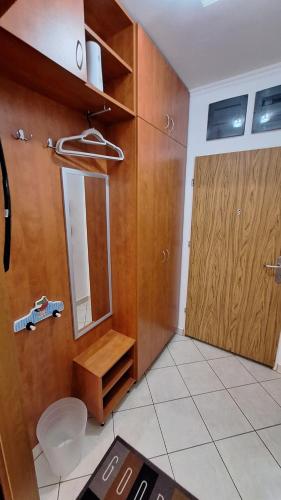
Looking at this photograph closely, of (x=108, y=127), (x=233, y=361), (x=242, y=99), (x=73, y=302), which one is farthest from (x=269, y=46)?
(x=233, y=361)

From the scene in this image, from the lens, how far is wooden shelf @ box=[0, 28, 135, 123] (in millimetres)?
800

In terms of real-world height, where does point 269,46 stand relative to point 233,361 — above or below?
above

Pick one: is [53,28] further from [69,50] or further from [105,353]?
[105,353]

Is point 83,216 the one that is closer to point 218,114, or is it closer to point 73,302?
point 73,302

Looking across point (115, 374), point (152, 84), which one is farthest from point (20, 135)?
point (115, 374)

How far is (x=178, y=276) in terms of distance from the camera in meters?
2.34

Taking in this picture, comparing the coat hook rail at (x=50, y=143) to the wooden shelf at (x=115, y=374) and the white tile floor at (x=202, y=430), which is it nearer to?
the wooden shelf at (x=115, y=374)

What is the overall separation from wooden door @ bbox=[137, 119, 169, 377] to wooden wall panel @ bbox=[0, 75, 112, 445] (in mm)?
400

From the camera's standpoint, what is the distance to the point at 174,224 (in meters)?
2.07

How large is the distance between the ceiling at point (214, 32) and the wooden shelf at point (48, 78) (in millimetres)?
568

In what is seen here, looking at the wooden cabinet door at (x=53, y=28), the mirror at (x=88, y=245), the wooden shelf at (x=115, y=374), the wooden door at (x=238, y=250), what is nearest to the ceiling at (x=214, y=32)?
the wooden cabinet door at (x=53, y=28)

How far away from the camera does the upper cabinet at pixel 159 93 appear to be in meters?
1.33

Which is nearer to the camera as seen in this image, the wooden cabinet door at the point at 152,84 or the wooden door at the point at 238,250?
the wooden cabinet door at the point at 152,84

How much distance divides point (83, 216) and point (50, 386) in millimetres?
1124
